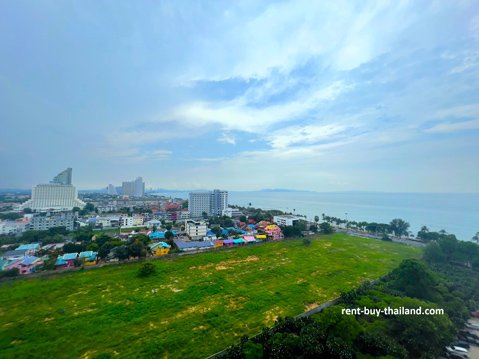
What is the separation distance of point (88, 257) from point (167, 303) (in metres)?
14.1

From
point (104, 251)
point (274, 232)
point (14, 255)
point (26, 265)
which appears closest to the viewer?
point (26, 265)

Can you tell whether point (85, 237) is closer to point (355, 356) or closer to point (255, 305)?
point (255, 305)

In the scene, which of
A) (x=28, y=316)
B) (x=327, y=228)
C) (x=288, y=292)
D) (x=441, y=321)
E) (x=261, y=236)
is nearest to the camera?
(x=441, y=321)

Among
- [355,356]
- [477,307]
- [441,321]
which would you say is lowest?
[477,307]

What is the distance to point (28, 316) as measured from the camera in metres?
13.8

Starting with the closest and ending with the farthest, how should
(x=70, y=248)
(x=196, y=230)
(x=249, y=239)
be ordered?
(x=70, y=248), (x=249, y=239), (x=196, y=230)

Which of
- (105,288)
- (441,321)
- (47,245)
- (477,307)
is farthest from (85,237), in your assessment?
(477,307)

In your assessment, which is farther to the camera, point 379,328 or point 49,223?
point 49,223

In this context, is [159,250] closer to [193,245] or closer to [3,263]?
[193,245]

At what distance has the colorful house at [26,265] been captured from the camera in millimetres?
20656

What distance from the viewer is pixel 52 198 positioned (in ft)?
224

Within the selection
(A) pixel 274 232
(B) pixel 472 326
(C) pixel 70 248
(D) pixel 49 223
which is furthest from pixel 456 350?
(D) pixel 49 223

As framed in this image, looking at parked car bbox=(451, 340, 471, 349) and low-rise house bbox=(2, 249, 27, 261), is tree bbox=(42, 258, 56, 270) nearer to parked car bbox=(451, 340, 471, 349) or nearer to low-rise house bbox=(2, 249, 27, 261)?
low-rise house bbox=(2, 249, 27, 261)

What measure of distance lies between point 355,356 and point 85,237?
3436cm
